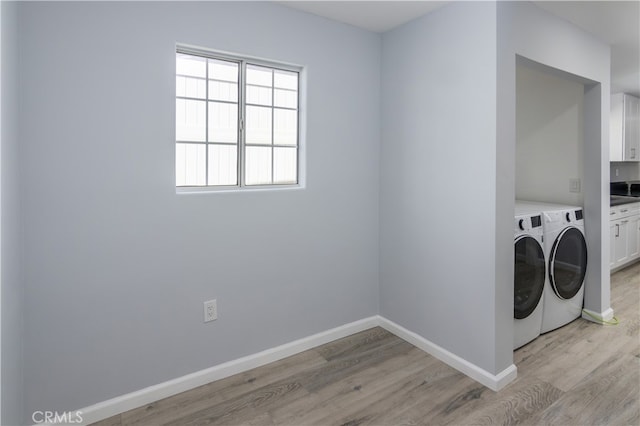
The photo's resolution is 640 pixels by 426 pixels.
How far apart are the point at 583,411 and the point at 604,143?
2.09 m

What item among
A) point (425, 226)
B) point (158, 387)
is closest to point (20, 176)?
point (158, 387)

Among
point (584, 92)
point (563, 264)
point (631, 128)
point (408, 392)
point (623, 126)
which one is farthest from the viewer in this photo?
point (631, 128)

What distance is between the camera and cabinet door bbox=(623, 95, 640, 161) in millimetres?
4910

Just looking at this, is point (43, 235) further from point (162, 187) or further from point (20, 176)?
point (162, 187)

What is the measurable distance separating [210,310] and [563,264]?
261cm

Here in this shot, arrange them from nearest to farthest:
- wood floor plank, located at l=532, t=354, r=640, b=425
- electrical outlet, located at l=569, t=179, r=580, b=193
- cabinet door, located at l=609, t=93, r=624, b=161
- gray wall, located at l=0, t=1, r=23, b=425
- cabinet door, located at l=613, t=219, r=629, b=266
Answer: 1. gray wall, located at l=0, t=1, r=23, b=425
2. wood floor plank, located at l=532, t=354, r=640, b=425
3. electrical outlet, located at l=569, t=179, r=580, b=193
4. cabinet door, located at l=613, t=219, r=629, b=266
5. cabinet door, located at l=609, t=93, r=624, b=161

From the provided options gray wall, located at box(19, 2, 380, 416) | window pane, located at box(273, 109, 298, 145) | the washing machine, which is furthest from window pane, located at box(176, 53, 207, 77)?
the washing machine

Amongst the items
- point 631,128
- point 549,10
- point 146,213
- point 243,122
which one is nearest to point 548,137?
point 549,10

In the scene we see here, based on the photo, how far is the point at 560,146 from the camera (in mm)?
3355

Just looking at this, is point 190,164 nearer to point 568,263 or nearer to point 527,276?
point 527,276

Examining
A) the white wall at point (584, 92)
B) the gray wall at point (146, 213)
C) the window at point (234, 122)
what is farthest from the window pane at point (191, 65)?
the white wall at point (584, 92)

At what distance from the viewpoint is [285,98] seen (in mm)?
2617

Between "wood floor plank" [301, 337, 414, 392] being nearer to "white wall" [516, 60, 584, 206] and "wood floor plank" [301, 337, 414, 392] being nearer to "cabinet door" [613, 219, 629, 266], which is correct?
"white wall" [516, 60, 584, 206]

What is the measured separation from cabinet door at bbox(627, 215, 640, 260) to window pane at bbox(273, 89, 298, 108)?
172 inches
